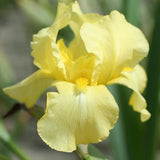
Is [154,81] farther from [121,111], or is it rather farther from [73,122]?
[73,122]

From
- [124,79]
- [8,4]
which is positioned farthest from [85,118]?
[8,4]

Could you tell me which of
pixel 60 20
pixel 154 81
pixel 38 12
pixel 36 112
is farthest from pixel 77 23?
pixel 38 12

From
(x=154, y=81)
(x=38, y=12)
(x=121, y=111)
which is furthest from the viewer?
(x=38, y=12)

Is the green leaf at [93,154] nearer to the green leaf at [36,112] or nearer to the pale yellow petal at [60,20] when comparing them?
the green leaf at [36,112]

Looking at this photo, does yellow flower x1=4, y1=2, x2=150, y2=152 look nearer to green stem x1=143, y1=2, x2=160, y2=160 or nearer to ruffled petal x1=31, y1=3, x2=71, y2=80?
ruffled petal x1=31, y1=3, x2=71, y2=80

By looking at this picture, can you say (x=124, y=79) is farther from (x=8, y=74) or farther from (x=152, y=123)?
(x=8, y=74)

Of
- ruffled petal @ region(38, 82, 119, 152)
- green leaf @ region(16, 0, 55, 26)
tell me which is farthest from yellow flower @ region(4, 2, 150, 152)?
green leaf @ region(16, 0, 55, 26)
